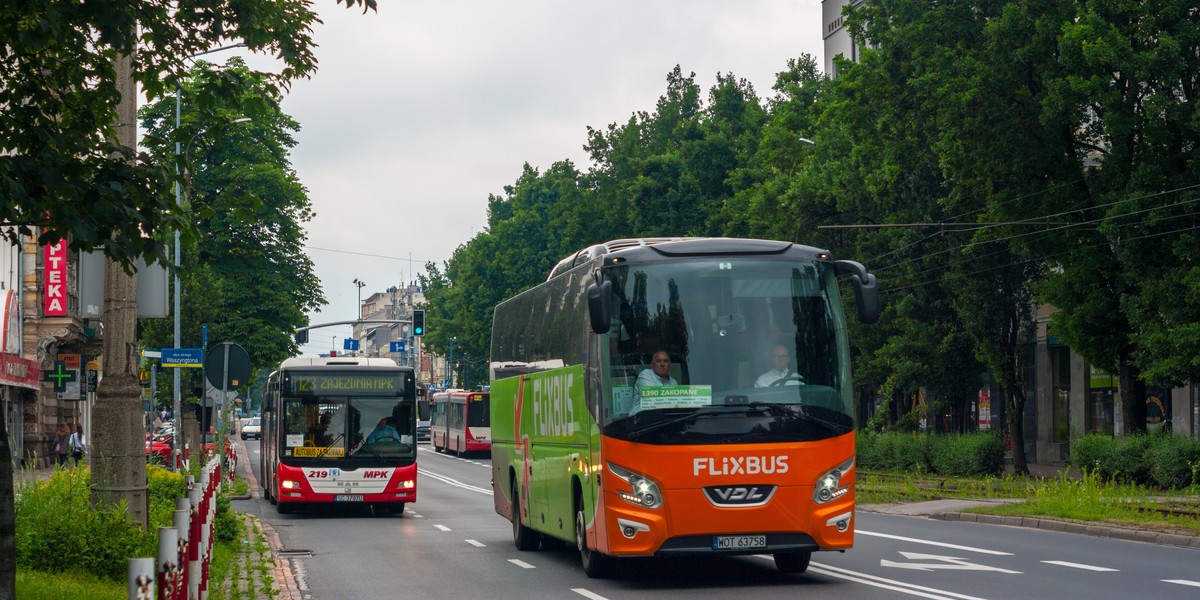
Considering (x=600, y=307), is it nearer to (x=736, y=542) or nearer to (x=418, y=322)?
(x=736, y=542)

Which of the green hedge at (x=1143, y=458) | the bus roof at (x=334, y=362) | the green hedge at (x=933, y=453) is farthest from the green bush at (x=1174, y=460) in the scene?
the bus roof at (x=334, y=362)

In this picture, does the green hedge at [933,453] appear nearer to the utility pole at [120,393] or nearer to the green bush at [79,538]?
the green bush at [79,538]

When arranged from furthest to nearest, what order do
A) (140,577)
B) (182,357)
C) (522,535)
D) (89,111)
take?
(182,357) → (522,535) → (89,111) → (140,577)

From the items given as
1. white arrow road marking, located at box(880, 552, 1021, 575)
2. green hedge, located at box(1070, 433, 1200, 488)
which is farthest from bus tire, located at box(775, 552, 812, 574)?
green hedge, located at box(1070, 433, 1200, 488)

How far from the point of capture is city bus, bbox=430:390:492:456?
6506cm

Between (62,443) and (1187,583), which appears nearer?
(1187,583)

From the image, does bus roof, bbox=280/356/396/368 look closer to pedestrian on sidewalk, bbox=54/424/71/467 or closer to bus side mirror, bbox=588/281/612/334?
bus side mirror, bbox=588/281/612/334

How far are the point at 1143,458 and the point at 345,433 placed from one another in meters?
17.8

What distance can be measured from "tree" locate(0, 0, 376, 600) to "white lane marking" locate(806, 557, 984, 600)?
725 cm

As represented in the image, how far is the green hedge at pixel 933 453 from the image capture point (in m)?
41.1

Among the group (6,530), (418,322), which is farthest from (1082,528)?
(418,322)

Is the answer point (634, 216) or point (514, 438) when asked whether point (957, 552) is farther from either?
point (634, 216)

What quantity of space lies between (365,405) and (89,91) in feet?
58.3

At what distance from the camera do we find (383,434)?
27.7 meters
